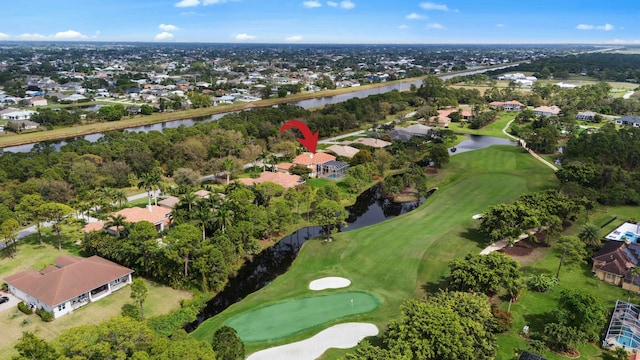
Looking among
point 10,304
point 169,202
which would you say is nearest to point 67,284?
point 10,304

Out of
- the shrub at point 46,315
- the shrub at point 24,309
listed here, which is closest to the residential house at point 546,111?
the shrub at point 46,315

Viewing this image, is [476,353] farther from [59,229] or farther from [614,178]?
[614,178]

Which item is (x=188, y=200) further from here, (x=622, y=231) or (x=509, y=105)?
(x=509, y=105)

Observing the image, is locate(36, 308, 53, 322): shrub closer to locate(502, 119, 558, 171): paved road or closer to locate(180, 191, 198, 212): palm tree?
locate(180, 191, 198, 212): palm tree

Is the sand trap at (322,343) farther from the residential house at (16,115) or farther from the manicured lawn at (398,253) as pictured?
the residential house at (16,115)

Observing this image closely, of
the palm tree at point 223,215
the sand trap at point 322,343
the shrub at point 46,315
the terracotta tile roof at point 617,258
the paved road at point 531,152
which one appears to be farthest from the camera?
the paved road at point 531,152

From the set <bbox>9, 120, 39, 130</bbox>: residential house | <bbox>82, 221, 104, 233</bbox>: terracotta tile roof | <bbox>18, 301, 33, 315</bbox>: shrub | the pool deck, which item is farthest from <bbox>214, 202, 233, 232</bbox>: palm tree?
<bbox>9, 120, 39, 130</bbox>: residential house

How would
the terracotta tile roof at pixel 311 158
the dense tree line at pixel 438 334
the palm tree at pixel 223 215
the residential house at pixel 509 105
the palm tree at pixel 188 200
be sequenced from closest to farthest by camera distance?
the dense tree line at pixel 438 334, the palm tree at pixel 223 215, the palm tree at pixel 188 200, the terracotta tile roof at pixel 311 158, the residential house at pixel 509 105
